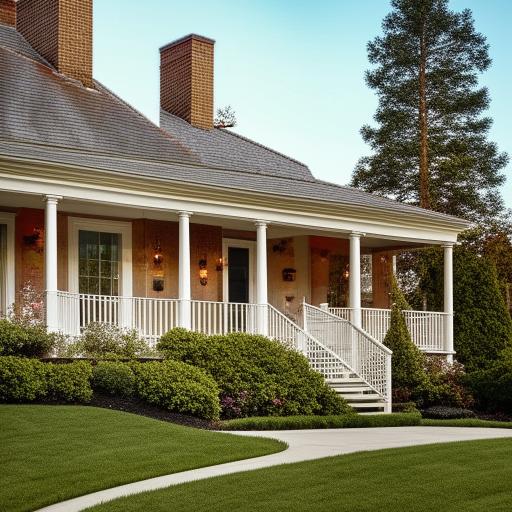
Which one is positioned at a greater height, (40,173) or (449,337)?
(40,173)

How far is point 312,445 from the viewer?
14172 mm

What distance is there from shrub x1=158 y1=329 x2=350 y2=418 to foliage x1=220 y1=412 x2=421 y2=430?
711 mm

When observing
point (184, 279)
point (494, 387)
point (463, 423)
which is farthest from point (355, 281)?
point (463, 423)

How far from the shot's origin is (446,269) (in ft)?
83.8

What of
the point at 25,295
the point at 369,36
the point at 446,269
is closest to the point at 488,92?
the point at 369,36

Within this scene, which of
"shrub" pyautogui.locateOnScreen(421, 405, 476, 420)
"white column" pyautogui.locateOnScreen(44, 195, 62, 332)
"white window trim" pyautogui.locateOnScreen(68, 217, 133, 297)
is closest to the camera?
"white column" pyautogui.locateOnScreen(44, 195, 62, 332)

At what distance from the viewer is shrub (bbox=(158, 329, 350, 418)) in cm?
1858

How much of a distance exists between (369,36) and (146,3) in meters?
21.8

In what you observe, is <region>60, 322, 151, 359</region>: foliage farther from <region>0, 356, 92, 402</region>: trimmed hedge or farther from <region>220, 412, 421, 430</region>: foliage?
<region>220, 412, 421, 430</region>: foliage

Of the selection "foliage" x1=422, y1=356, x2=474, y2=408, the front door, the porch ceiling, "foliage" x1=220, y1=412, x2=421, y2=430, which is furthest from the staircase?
the front door

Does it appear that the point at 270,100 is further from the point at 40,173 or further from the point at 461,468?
the point at 461,468

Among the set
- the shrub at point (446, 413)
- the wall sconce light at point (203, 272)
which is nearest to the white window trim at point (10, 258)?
the wall sconce light at point (203, 272)

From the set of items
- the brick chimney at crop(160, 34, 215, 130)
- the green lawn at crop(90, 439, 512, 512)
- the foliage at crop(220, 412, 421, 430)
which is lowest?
the foliage at crop(220, 412, 421, 430)

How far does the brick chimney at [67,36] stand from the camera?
24.7m
